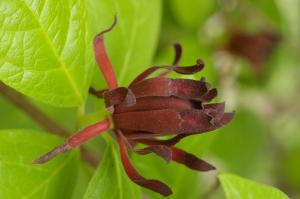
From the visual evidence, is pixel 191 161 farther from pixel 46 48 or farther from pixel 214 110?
pixel 46 48

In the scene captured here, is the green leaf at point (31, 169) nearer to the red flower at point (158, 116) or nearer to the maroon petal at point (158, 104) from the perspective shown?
the red flower at point (158, 116)

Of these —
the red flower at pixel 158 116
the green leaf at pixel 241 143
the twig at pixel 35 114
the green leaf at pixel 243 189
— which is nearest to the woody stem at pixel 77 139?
the red flower at pixel 158 116

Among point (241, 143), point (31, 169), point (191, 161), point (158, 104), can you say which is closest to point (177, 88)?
point (158, 104)

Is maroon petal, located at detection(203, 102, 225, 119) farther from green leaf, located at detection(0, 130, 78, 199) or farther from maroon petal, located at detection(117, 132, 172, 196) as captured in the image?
green leaf, located at detection(0, 130, 78, 199)

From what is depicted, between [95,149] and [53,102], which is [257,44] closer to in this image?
[95,149]

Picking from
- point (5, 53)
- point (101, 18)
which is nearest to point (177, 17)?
point (101, 18)

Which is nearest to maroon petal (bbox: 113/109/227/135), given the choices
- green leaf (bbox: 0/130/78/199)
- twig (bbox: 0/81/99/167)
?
green leaf (bbox: 0/130/78/199)
